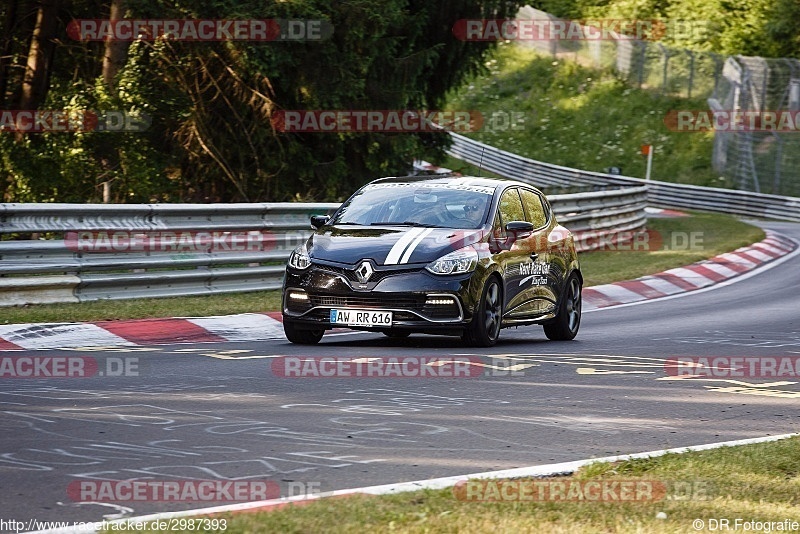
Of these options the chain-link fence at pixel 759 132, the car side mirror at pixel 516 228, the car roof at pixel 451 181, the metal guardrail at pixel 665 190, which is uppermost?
the chain-link fence at pixel 759 132

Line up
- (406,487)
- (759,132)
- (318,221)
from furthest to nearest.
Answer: (759,132) < (318,221) < (406,487)

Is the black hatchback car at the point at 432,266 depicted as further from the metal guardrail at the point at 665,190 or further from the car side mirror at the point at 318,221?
the metal guardrail at the point at 665,190

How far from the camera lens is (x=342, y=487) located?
6145mm

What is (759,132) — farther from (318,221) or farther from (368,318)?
(368,318)

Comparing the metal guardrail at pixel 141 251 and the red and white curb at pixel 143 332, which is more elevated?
the metal guardrail at pixel 141 251

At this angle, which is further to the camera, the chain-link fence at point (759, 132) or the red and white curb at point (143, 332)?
the chain-link fence at point (759, 132)

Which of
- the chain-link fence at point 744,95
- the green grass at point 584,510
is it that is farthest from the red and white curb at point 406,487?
the chain-link fence at point 744,95

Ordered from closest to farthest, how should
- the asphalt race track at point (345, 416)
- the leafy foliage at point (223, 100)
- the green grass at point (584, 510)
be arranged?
the green grass at point (584, 510)
the asphalt race track at point (345, 416)
the leafy foliage at point (223, 100)

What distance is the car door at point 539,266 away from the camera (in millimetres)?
13320

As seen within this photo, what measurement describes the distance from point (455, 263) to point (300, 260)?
1417 millimetres

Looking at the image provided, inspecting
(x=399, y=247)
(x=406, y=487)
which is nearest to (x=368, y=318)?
(x=399, y=247)

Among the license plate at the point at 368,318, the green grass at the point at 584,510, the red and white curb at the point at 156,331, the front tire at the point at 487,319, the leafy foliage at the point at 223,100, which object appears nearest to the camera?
the green grass at the point at 584,510

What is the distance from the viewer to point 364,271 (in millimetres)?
11797

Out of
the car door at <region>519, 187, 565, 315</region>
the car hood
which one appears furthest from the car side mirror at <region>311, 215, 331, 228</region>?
the car door at <region>519, 187, 565, 315</region>
